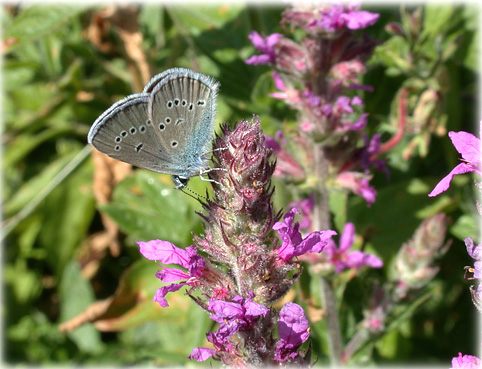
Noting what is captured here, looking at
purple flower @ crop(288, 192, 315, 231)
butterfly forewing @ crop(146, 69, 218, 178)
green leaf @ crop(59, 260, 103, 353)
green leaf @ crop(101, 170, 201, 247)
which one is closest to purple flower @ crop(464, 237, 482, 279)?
butterfly forewing @ crop(146, 69, 218, 178)

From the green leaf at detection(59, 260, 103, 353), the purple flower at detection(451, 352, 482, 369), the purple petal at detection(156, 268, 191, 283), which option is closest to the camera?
the purple flower at detection(451, 352, 482, 369)

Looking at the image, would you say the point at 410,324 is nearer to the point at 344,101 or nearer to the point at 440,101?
the point at 440,101

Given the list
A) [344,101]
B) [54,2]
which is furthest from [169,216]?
[54,2]

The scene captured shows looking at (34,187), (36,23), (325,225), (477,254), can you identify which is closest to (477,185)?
(477,254)

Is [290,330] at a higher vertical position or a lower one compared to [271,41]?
lower

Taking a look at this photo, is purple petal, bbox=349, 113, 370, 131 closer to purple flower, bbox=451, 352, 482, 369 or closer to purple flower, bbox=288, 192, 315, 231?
purple flower, bbox=288, 192, 315, 231

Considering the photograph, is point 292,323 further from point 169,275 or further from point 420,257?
point 420,257
